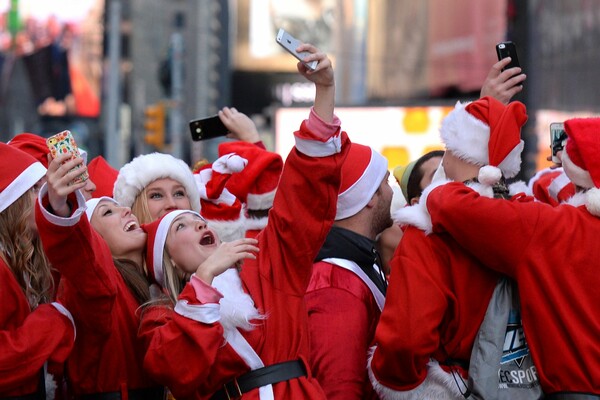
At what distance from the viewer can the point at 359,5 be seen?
4122 centimetres

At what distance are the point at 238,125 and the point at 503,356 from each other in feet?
8.78

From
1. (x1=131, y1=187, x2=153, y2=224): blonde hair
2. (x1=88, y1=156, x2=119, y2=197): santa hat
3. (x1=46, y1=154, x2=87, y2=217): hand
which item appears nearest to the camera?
(x1=46, y1=154, x2=87, y2=217): hand

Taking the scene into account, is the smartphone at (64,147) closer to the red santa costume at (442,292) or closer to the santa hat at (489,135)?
the red santa costume at (442,292)

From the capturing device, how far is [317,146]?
468 centimetres

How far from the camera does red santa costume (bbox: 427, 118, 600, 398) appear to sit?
15.2 ft

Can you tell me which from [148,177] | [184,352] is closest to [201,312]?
[184,352]

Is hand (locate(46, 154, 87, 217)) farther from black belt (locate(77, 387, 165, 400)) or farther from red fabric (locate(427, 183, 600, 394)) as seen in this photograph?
red fabric (locate(427, 183, 600, 394))

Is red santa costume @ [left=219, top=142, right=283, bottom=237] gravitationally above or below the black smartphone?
below

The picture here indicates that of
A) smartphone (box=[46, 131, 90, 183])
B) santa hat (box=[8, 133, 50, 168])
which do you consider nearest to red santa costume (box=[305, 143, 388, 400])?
smartphone (box=[46, 131, 90, 183])

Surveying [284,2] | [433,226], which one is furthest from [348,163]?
[284,2]

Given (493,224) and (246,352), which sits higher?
(493,224)

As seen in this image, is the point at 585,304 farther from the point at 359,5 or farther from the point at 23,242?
the point at 359,5

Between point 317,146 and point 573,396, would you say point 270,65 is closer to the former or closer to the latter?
point 317,146

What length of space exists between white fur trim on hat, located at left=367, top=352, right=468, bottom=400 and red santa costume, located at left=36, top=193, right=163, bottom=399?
1.00 meters
